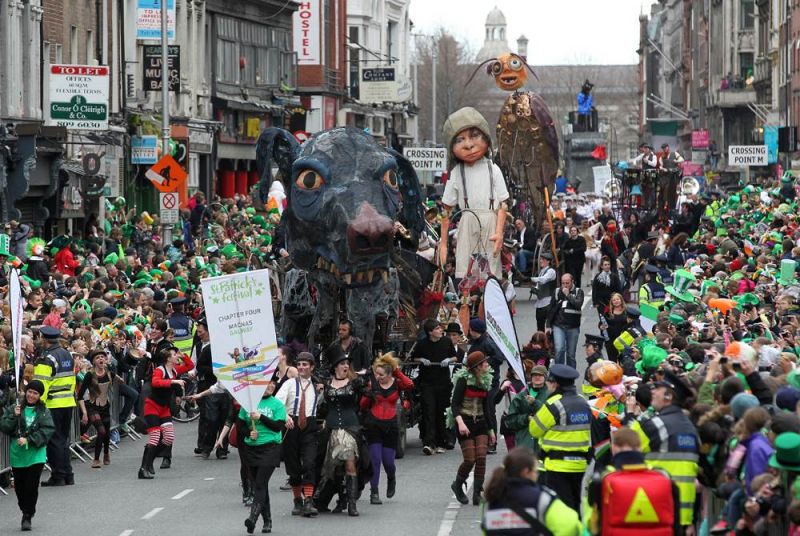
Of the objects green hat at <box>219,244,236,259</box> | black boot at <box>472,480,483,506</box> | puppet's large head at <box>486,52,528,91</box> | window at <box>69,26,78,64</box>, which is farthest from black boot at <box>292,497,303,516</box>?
window at <box>69,26,78,64</box>

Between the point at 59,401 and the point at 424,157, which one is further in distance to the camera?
the point at 424,157

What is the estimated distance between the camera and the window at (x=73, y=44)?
42438mm

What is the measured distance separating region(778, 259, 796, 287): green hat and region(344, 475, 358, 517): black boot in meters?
6.95

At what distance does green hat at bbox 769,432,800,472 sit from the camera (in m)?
11.3

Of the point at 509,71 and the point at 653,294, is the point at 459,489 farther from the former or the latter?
the point at 509,71

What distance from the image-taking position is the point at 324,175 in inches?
789

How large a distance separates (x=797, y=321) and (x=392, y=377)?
3579mm

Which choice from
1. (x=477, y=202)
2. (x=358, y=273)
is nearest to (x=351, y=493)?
(x=358, y=273)

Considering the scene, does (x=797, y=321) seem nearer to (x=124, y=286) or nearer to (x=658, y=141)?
(x=124, y=286)

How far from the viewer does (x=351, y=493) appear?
17.0 m

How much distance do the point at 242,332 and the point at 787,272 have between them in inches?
311

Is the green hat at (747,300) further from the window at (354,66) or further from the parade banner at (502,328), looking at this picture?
the window at (354,66)

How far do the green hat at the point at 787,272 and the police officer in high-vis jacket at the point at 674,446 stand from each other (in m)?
9.75

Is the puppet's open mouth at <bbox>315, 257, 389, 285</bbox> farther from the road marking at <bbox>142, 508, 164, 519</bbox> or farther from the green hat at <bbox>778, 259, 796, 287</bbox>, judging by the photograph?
the green hat at <bbox>778, 259, 796, 287</bbox>
